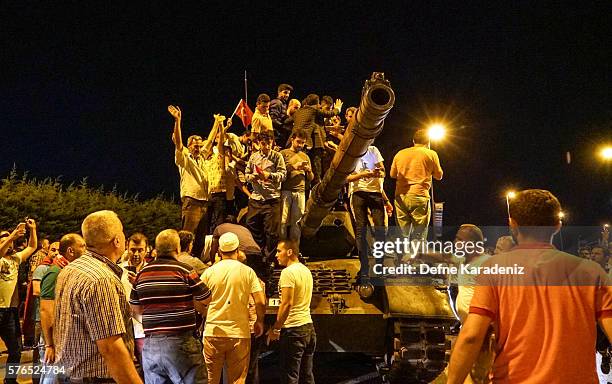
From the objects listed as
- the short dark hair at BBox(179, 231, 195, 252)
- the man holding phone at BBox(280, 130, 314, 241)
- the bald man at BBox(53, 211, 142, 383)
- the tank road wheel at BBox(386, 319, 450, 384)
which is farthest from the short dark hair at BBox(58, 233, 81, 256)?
the tank road wheel at BBox(386, 319, 450, 384)

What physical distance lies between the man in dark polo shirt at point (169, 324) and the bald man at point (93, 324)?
1204 millimetres

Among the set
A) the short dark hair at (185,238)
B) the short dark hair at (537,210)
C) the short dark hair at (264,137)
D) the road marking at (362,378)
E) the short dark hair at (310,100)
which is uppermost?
the short dark hair at (310,100)

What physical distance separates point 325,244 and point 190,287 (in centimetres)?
462

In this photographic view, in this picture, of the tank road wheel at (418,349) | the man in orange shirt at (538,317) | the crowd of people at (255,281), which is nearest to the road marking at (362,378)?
the tank road wheel at (418,349)

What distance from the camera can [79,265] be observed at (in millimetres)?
3420

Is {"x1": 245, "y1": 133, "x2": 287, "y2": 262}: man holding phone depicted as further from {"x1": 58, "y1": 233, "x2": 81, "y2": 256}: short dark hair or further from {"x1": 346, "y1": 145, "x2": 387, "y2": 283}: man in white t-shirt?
{"x1": 58, "y1": 233, "x2": 81, "y2": 256}: short dark hair

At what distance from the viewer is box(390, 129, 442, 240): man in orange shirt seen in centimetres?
859

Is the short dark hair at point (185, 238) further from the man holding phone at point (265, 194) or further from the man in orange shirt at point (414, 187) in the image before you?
the man in orange shirt at point (414, 187)

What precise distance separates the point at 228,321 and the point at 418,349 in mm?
2594

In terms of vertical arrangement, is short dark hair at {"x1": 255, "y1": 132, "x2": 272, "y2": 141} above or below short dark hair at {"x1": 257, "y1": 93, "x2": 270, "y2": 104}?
below

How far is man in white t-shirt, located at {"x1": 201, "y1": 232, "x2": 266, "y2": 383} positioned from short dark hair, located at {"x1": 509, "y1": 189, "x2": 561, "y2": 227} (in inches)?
138

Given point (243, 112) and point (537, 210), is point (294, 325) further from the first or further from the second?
point (243, 112)

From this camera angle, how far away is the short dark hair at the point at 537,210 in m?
2.99

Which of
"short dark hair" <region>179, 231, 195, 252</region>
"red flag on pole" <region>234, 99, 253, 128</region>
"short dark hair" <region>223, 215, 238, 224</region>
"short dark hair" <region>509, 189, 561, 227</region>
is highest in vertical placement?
"red flag on pole" <region>234, 99, 253, 128</region>
